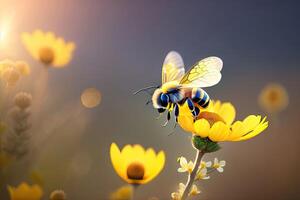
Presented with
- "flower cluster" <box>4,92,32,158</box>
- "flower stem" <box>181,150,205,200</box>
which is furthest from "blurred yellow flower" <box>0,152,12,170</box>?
"flower stem" <box>181,150,205,200</box>

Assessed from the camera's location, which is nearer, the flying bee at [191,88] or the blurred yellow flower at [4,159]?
the blurred yellow flower at [4,159]

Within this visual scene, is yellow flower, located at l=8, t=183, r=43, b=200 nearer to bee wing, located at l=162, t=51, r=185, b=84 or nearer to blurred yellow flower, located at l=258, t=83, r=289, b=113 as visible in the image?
bee wing, located at l=162, t=51, r=185, b=84

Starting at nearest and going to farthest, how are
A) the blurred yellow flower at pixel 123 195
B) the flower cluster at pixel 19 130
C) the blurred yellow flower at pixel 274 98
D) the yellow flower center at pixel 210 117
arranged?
the blurred yellow flower at pixel 123 195 < the flower cluster at pixel 19 130 < the yellow flower center at pixel 210 117 < the blurred yellow flower at pixel 274 98

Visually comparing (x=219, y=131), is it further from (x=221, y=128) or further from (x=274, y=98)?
(x=274, y=98)

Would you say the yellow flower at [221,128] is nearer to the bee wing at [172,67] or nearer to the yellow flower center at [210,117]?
the yellow flower center at [210,117]

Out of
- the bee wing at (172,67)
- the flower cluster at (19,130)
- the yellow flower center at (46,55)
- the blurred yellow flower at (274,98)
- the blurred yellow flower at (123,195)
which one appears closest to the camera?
the blurred yellow flower at (123,195)

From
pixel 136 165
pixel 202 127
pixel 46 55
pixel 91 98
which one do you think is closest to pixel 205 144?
pixel 202 127

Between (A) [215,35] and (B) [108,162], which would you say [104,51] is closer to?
(A) [215,35]

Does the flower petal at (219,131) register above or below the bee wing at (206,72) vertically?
below

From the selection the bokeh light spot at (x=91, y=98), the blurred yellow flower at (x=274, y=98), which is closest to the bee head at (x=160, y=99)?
the bokeh light spot at (x=91, y=98)
